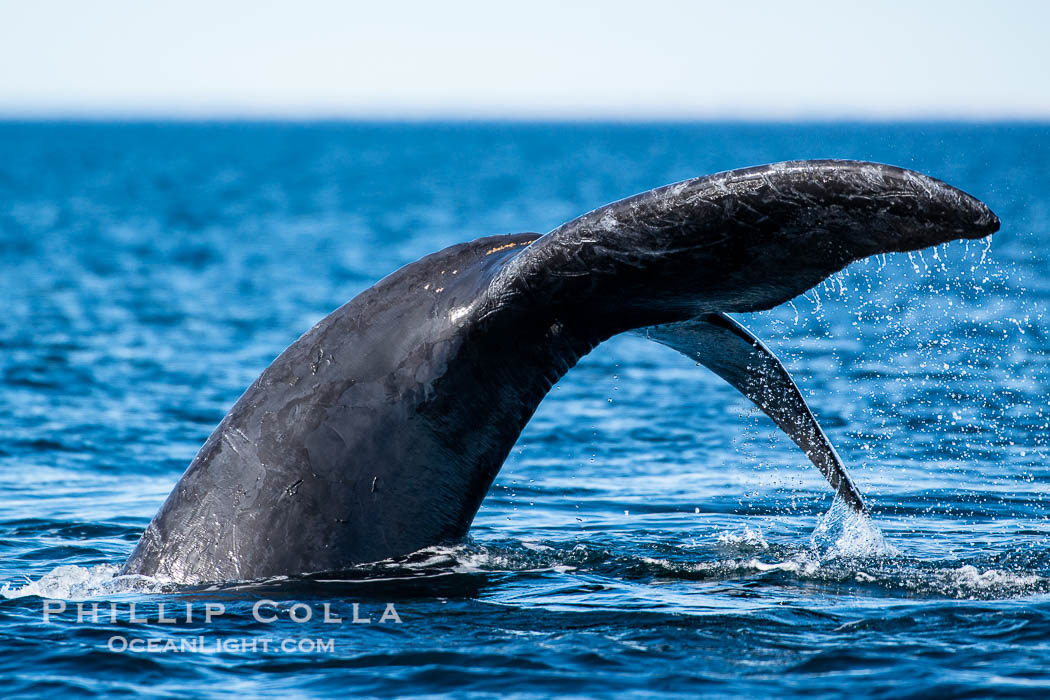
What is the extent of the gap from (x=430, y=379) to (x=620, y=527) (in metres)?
4.09

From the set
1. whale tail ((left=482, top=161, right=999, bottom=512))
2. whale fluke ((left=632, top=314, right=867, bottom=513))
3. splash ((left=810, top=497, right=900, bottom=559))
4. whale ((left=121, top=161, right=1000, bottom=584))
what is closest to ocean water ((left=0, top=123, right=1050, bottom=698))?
splash ((left=810, top=497, right=900, bottom=559))

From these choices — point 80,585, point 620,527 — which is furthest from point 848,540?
point 80,585

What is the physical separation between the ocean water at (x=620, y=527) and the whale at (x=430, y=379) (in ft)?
1.00

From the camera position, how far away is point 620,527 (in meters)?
10.3

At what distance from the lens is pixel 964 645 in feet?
22.0

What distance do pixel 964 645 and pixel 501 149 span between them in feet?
513

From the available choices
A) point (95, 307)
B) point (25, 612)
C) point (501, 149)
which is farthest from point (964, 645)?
point (501, 149)

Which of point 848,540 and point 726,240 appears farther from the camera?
point 848,540

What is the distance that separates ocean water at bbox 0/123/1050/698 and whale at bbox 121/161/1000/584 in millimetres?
305

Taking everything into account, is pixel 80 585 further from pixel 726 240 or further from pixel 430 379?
pixel 726 240

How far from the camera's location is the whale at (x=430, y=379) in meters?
6.11

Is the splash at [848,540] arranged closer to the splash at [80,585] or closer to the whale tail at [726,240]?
the whale tail at [726,240]

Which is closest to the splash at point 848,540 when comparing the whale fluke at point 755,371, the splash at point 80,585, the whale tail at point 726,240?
the whale fluke at point 755,371

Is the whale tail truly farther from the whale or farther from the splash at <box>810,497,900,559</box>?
the splash at <box>810,497,900,559</box>
